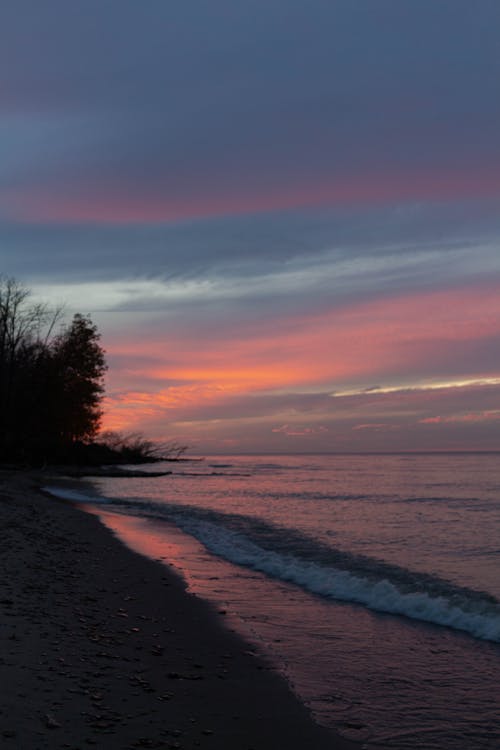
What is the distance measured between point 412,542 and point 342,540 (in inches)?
89.3

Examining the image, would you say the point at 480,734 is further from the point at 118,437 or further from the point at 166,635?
the point at 118,437

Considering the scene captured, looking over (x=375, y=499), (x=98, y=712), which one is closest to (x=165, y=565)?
(x=98, y=712)

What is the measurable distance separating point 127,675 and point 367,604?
6096 mm

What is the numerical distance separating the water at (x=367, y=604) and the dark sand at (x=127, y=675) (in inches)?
20.8

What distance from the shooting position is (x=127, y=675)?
6.31 meters

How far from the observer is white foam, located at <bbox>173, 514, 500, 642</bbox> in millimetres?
9859

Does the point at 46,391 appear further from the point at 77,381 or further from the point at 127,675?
the point at 127,675

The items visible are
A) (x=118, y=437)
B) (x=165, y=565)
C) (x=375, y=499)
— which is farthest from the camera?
(x=118, y=437)

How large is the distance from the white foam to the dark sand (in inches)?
123

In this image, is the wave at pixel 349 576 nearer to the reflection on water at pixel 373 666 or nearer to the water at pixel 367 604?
the water at pixel 367 604

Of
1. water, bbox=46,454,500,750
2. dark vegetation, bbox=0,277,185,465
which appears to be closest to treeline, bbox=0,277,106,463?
dark vegetation, bbox=0,277,185,465

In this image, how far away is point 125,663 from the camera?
6.70 meters

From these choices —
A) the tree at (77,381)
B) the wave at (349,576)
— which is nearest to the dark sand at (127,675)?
the wave at (349,576)

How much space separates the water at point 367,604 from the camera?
6082mm
